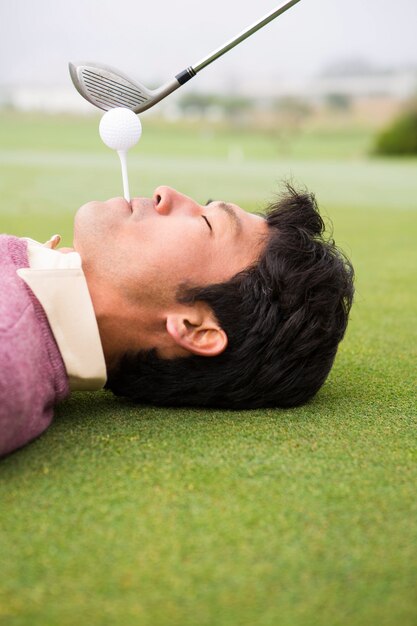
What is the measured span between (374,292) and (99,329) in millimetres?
2156

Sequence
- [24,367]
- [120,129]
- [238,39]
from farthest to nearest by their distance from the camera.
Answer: [238,39] < [120,129] < [24,367]

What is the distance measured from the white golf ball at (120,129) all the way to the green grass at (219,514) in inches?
26.8

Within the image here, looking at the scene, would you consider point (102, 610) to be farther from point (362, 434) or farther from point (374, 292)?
point (374, 292)

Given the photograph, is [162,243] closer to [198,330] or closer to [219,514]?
[198,330]

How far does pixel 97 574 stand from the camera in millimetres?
1063

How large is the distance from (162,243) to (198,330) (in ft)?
0.66

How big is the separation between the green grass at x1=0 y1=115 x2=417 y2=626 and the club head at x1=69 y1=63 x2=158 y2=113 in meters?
0.94

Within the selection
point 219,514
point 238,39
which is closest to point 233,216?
point 219,514

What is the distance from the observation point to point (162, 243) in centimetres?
170

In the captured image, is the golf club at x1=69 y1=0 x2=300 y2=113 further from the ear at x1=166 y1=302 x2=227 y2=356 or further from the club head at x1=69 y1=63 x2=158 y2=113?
the ear at x1=166 y1=302 x2=227 y2=356

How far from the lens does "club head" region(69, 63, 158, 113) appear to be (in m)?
2.31

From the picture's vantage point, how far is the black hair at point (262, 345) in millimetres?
1712

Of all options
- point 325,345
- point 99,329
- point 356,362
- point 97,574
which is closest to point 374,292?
point 356,362

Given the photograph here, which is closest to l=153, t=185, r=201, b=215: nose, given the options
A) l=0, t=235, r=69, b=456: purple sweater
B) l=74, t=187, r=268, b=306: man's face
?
l=74, t=187, r=268, b=306: man's face
